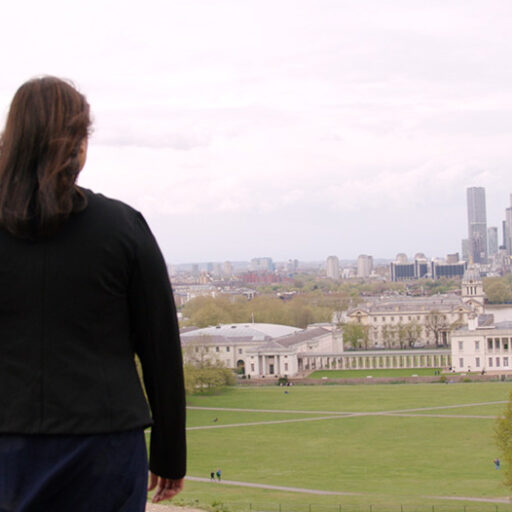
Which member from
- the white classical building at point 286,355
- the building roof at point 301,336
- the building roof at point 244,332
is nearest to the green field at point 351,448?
the white classical building at point 286,355

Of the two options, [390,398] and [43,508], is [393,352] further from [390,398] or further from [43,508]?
[43,508]

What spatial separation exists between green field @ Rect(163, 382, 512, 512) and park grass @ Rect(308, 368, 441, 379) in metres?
11.7

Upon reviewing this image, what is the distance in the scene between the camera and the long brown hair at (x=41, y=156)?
3.24 meters

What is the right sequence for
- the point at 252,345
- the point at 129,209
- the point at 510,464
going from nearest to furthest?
the point at 129,209 → the point at 510,464 → the point at 252,345

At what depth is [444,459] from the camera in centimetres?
3791

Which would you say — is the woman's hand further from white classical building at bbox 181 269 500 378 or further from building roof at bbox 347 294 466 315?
building roof at bbox 347 294 466 315

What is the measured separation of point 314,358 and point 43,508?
285ft

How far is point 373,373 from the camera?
80625mm

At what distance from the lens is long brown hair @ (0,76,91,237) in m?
3.24

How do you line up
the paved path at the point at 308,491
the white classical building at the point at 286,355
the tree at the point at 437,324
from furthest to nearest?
the tree at the point at 437,324 → the white classical building at the point at 286,355 → the paved path at the point at 308,491

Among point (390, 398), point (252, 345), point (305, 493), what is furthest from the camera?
point (252, 345)

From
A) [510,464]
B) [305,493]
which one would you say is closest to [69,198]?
[510,464]

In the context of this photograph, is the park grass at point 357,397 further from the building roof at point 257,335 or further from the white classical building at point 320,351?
the building roof at point 257,335

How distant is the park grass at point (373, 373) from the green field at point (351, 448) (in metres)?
11.7
